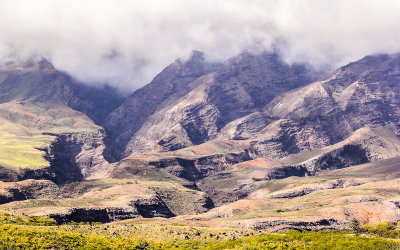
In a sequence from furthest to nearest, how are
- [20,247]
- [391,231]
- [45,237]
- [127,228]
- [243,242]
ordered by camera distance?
[391,231] < [127,228] < [243,242] < [45,237] < [20,247]

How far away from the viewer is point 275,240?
415 ft

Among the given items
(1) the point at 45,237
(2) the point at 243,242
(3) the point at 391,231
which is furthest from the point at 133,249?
(3) the point at 391,231

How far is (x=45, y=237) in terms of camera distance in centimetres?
10331

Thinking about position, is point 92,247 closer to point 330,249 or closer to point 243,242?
point 243,242

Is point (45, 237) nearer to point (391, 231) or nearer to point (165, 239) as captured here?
point (165, 239)

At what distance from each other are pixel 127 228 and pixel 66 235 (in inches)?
2045

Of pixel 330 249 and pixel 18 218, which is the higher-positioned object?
pixel 18 218

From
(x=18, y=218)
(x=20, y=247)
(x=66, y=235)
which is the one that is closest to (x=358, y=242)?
(x=66, y=235)

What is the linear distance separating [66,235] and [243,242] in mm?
49013

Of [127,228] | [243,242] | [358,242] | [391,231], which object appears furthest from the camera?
[391,231]

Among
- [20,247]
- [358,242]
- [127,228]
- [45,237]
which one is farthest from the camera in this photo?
[127,228]

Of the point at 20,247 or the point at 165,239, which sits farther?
the point at 165,239

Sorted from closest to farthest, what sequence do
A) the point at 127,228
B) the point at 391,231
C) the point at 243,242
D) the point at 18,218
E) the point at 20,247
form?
the point at 20,247
the point at 243,242
the point at 18,218
the point at 127,228
the point at 391,231

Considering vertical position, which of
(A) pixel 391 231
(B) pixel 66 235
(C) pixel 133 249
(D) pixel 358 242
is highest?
(B) pixel 66 235
